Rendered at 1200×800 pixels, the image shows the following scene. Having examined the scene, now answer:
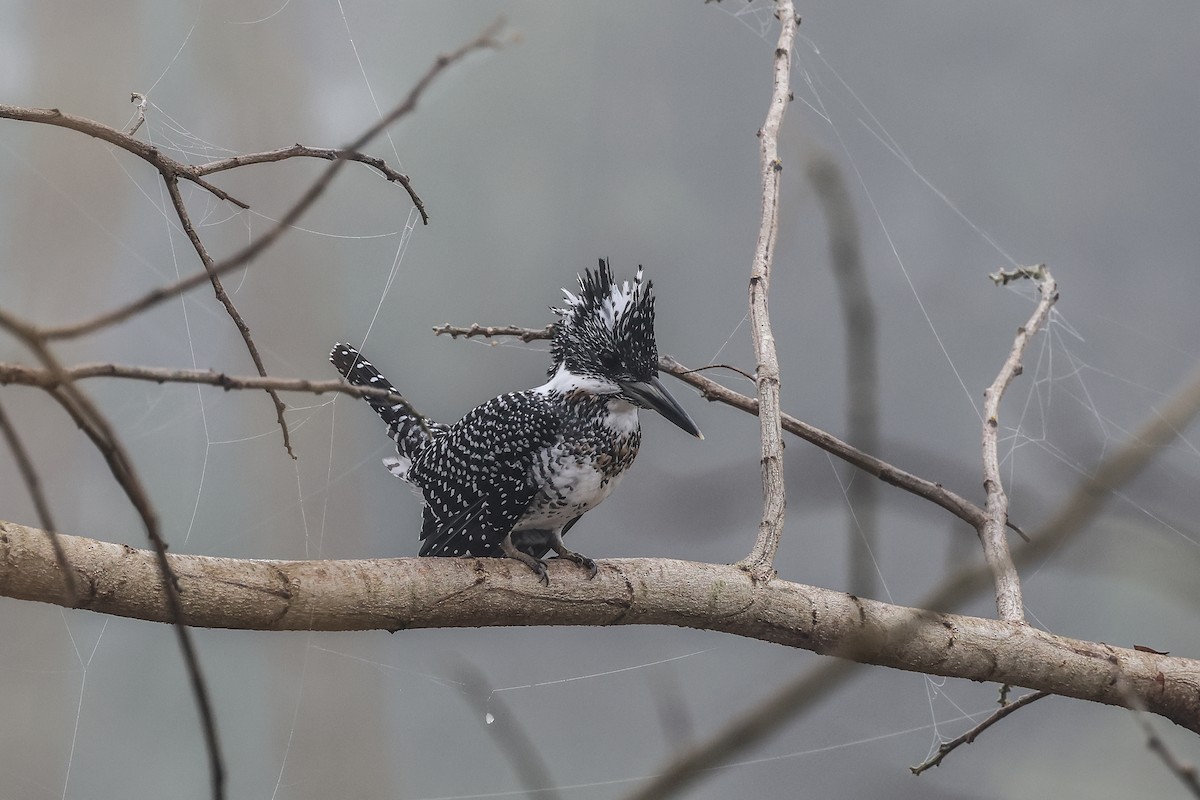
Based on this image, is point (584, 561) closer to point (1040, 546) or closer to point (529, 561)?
point (529, 561)

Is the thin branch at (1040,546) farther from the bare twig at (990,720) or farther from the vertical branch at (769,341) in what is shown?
the bare twig at (990,720)

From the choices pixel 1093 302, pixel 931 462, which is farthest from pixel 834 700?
pixel 1093 302

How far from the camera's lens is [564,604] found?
902 mm

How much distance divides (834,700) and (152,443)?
101 centimetres

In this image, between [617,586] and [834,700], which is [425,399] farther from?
[834,700]

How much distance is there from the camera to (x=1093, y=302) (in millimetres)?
1536

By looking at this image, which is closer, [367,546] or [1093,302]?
[367,546]

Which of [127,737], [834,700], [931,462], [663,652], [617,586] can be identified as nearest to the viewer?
[617,586]

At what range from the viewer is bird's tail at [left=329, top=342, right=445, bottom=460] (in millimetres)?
1061

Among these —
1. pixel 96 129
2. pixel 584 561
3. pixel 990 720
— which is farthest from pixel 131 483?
pixel 990 720

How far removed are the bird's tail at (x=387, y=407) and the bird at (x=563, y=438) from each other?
0.28 ft

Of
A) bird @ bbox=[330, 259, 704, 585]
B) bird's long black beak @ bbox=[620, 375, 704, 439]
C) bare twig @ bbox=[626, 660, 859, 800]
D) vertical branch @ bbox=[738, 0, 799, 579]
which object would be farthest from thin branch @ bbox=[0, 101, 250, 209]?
bare twig @ bbox=[626, 660, 859, 800]

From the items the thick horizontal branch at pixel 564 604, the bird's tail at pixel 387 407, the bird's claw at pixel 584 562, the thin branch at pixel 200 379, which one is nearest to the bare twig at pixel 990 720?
the thick horizontal branch at pixel 564 604

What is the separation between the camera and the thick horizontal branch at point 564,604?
2.44ft
